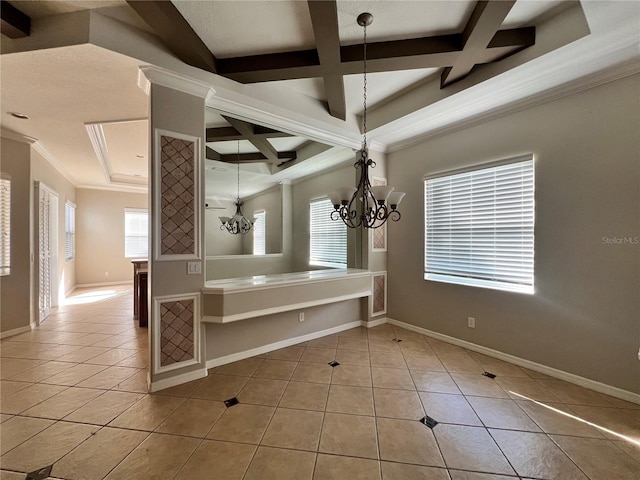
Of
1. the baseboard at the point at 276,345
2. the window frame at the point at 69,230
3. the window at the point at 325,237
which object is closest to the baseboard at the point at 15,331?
the window frame at the point at 69,230

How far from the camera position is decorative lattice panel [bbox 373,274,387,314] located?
13.3ft

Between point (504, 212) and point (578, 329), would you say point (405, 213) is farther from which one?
point (578, 329)

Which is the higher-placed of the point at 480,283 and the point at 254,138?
the point at 254,138

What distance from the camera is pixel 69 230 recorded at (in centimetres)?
633

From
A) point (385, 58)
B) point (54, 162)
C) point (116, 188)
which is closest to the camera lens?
point (385, 58)

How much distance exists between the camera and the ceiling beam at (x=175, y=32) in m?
1.79

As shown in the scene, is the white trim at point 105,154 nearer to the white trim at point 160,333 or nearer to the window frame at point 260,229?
the window frame at point 260,229

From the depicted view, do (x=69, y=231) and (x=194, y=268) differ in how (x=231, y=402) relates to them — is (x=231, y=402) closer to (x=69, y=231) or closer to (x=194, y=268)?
(x=194, y=268)

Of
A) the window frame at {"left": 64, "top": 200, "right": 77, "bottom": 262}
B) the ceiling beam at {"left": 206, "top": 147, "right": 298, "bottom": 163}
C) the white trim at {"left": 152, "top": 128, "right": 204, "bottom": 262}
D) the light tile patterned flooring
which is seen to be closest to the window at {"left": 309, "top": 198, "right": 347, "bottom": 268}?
the ceiling beam at {"left": 206, "top": 147, "right": 298, "bottom": 163}

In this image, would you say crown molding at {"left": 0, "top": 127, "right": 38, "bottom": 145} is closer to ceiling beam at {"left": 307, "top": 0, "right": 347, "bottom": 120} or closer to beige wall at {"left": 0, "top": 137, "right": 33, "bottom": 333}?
beige wall at {"left": 0, "top": 137, "right": 33, "bottom": 333}

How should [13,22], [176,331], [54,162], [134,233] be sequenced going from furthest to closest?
1. [134,233]
2. [54,162]
3. [176,331]
4. [13,22]

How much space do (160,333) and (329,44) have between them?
2.95m

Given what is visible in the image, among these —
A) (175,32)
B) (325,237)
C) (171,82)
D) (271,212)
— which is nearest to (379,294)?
(325,237)

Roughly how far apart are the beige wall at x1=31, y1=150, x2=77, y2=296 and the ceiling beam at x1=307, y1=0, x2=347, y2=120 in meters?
4.66
